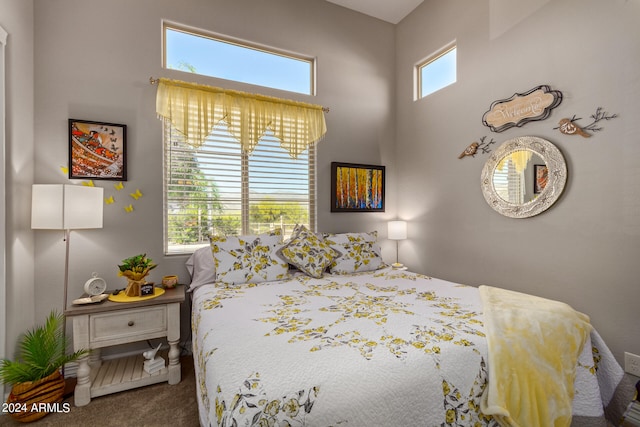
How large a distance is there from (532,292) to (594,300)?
0.39 meters

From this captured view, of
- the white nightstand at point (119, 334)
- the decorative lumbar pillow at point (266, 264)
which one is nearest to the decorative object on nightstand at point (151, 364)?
the white nightstand at point (119, 334)

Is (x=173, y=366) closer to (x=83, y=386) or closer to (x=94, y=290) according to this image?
(x=83, y=386)

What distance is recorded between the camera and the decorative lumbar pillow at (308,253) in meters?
2.58

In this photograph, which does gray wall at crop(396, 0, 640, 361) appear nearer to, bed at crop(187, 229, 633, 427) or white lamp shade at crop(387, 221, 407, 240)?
white lamp shade at crop(387, 221, 407, 240)

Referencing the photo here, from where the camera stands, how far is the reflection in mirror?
2.34m

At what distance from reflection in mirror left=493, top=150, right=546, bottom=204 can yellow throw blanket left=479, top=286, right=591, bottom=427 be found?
113cm

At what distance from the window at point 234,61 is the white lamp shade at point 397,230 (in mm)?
1753

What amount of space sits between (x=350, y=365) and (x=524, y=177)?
2.17m

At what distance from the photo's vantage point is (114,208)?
2.44m

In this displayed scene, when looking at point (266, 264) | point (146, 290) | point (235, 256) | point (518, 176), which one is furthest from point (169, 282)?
point (518, 176)

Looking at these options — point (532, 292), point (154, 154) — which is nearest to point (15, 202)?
point (154, 154)

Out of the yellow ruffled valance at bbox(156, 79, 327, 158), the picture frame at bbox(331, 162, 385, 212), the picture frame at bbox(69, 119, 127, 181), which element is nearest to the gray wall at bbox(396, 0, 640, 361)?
the picture frame at bbox(331, 162, 385, 212)

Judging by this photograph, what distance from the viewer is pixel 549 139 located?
226 centimetres

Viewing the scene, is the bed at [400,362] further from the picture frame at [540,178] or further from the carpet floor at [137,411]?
the picture frame at [540,178]
